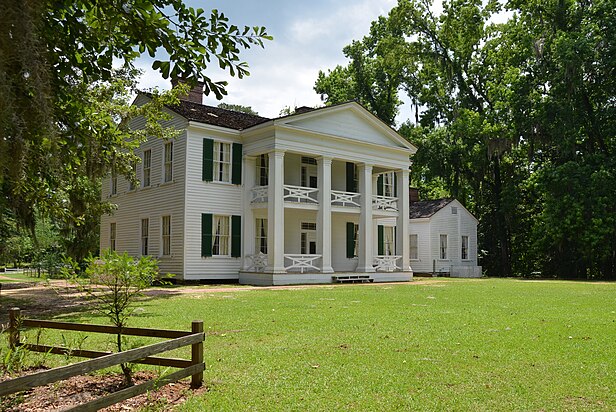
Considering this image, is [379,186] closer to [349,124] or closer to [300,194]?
[349,124]

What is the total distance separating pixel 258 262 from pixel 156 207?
5.25 metres

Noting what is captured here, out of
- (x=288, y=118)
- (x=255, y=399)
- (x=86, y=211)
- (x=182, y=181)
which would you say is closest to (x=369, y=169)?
(x=288, y=118)

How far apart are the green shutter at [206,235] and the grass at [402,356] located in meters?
9.77

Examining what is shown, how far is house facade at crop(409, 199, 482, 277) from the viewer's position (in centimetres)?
3544

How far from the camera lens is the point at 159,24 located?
5.46 metres

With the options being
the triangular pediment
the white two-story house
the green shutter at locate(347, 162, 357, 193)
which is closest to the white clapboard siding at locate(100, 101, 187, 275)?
the white two-story house

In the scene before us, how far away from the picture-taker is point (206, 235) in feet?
79.6

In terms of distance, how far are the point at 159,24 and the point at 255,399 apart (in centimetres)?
371

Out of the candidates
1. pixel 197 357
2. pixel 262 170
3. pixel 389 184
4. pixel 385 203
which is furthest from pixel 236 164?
pixel 197 357

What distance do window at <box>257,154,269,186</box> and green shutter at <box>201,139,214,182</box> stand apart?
243 centimetres

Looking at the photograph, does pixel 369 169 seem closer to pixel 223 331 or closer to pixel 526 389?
pixel 223 331

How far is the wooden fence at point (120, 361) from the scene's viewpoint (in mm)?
4344

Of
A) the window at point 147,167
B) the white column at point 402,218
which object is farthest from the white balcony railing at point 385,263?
the window at point 147,167

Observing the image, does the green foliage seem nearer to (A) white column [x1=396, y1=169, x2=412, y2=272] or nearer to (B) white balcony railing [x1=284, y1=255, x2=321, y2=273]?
(A) white column [x1=396, y1=169, x2=412, y2=272]
